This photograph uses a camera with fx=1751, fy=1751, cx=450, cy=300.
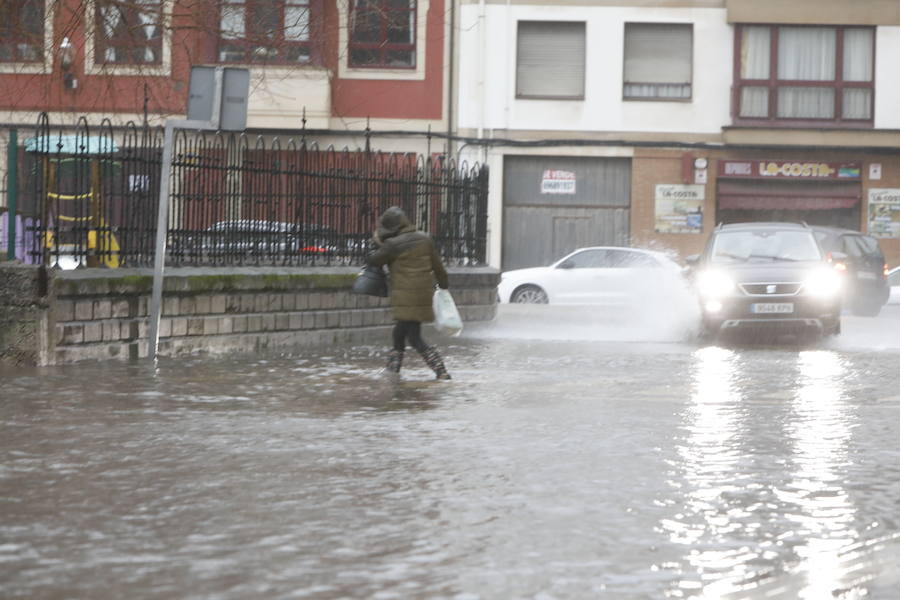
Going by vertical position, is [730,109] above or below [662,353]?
above

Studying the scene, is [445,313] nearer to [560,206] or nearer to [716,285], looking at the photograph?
[716,285]

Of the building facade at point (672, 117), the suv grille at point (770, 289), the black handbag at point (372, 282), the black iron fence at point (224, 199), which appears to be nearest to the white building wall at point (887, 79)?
the building facade at point (672, 117)

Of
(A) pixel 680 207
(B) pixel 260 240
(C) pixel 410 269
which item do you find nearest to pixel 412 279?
(C) pixel 410 269

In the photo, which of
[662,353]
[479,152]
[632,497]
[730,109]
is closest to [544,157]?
[479,152]

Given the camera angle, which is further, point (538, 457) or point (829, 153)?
point (829, 153)

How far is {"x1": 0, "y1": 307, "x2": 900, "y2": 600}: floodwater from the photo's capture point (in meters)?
6.24

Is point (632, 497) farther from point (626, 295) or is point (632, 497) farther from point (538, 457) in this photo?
point (626, 295)

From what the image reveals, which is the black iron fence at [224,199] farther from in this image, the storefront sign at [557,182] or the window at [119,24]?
the storefront sign at [557,182]

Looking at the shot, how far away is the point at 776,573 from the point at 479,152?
3074cm

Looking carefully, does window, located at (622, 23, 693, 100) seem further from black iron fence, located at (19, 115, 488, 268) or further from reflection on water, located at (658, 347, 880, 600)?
reflection on water, located at (658, 347, 880, 600)

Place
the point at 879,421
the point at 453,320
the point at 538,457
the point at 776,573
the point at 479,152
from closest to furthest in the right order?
the point at 776,573, the point at 538,457, the point at 879,421, the point at 453,320, the point at 479,152

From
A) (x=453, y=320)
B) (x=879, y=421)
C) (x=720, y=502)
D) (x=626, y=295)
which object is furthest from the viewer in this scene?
(x=626, y=295)

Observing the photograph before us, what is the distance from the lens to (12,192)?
16203 millimetres

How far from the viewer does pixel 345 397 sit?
514 inches
